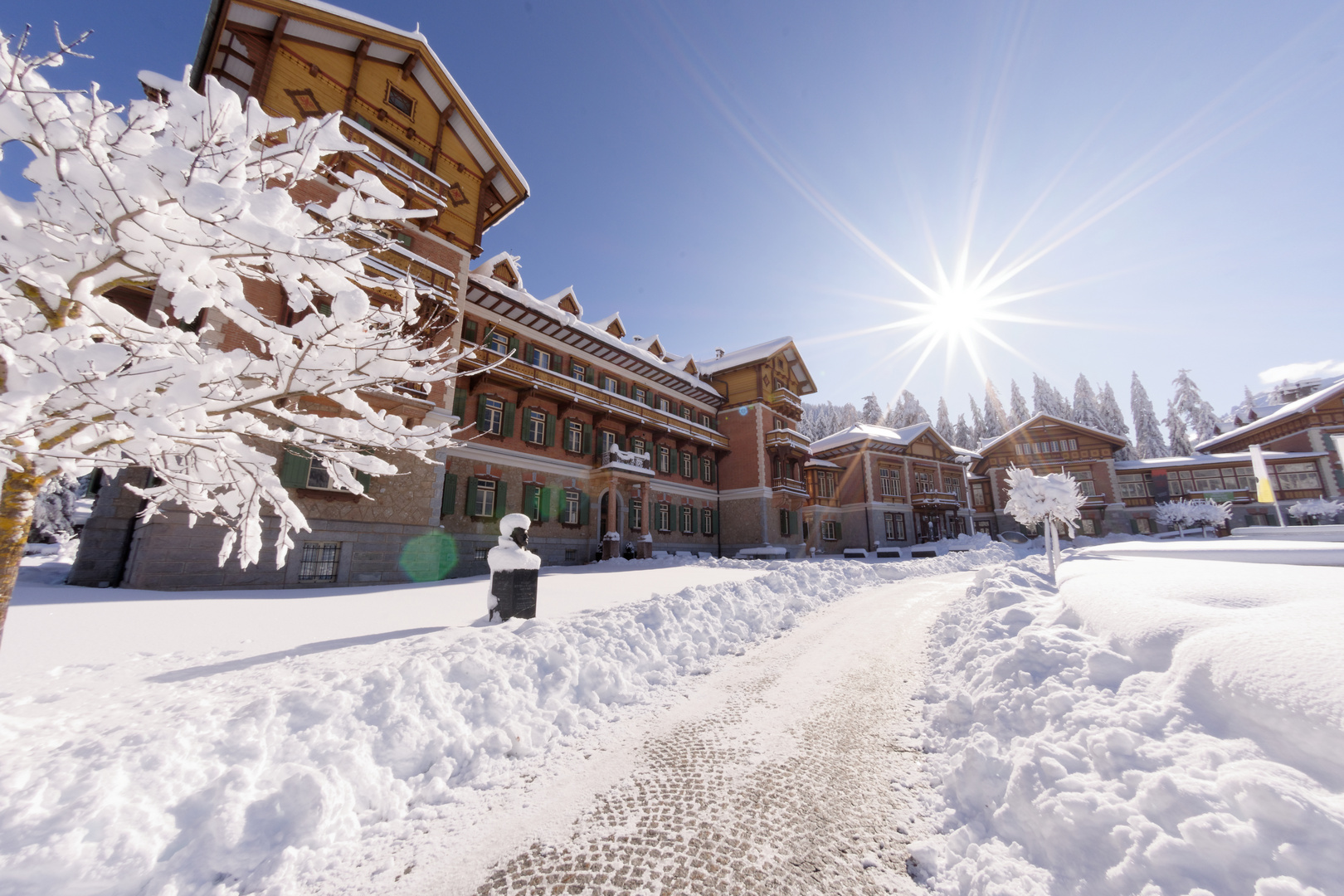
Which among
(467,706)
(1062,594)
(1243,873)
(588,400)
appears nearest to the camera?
(1243,873)

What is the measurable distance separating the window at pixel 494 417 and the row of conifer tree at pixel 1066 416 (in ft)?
110

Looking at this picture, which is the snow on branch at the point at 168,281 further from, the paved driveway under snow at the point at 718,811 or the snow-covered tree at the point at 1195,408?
the snow-covered tree at the point at 1195,408

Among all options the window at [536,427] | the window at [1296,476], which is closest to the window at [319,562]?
the window at [536,427]

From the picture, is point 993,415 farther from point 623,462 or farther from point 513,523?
point 513,523

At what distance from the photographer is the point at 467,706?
15.2 feet

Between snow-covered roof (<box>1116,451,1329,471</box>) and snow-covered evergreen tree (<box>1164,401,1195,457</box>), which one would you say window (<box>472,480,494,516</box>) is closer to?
snow-covered roof (<box>1116,451,1329,471</box>)

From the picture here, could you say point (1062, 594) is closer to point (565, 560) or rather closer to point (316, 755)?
point (316, 755)

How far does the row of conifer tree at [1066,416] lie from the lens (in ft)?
172

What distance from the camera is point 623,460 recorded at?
2225 centimetres

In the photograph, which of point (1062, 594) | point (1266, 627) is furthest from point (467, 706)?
point (1062, 594)

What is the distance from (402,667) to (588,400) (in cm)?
1741

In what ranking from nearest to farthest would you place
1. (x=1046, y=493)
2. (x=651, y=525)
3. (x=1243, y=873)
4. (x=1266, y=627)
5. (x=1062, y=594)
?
(x=1243, y=873) < (x=1266, y=627) < (x=1062, y=594) < (x=1046, y=493) < (x=651, y=525)

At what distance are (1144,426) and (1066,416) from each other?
7.18 metres

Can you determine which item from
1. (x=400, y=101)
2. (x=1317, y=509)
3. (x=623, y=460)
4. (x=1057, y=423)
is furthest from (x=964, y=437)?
(x=400, y=101)
